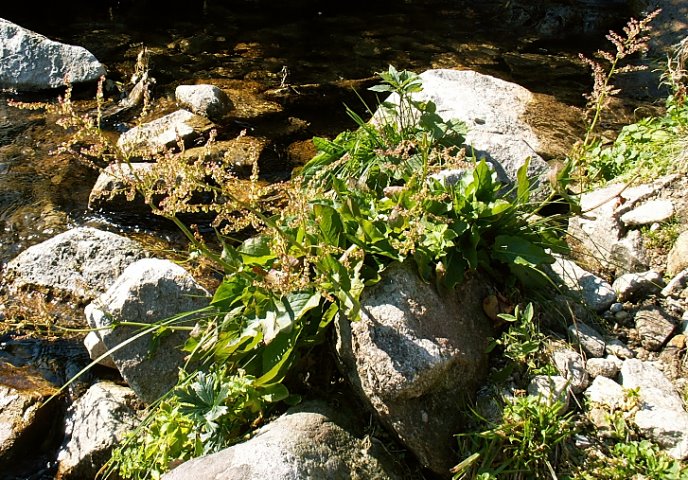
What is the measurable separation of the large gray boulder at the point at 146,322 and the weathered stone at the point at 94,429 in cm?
22

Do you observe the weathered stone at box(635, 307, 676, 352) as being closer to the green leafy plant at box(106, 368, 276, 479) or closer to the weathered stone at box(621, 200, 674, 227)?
the weathered stone at box(621, 200, 674, 227)

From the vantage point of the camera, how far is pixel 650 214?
4625 mm

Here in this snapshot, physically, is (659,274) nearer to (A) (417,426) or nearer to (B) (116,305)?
(A) (417,426)

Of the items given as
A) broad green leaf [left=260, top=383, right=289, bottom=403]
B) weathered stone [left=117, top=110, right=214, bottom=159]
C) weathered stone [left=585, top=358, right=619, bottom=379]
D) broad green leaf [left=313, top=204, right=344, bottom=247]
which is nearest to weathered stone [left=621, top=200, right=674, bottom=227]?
weathered stone [left=585, top=358, right=619, bottom=379]

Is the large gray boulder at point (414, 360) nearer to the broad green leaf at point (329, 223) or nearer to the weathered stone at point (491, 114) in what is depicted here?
the broad green leaf at point (329, 223)

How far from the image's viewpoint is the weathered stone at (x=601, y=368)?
11.9 ft

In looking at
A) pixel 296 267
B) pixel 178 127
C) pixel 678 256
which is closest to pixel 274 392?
pixel 296 267

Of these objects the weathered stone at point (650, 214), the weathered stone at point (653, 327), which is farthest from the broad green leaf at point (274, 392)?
the weathered stone at point (650, 214)

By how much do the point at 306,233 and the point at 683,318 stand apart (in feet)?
7.15

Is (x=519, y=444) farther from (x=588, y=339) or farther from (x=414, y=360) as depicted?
(x=588, y=339)

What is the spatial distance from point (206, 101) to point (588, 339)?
5.60 m

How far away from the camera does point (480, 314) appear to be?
3.78 m

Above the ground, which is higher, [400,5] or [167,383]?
[400,5]

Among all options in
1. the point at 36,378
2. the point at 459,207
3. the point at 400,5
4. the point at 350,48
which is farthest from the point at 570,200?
the point at 400,5
